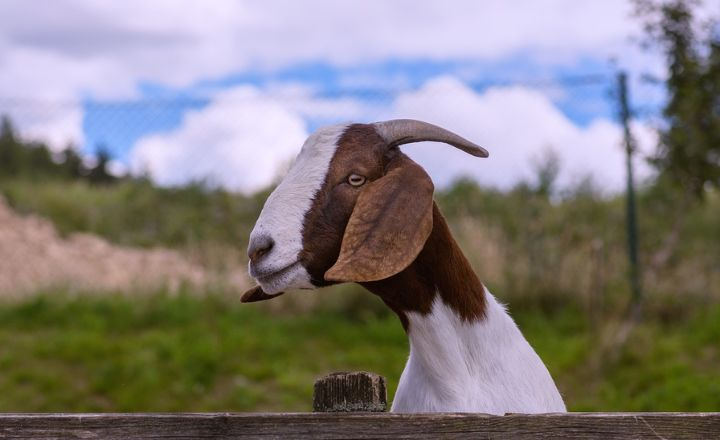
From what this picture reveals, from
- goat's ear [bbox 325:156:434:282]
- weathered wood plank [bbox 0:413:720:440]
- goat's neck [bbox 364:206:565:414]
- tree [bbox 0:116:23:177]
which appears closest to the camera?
weathered wood plank [bbox 0:413:720:440]

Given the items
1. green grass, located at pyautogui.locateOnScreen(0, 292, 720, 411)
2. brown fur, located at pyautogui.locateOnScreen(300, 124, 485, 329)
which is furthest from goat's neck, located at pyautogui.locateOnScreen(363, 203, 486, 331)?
green grass, located at pyautogui.locateOnScreen(0, 292, 720, 411)

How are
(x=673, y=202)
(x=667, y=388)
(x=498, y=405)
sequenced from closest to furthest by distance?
(x=498, y=405), (x=667, y=388), (x=673, y=202)

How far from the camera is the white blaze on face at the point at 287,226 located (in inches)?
82.2

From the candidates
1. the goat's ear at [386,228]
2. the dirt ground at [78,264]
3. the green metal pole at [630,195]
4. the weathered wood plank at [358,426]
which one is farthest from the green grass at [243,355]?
→ the weathered wood plank at [358,426]

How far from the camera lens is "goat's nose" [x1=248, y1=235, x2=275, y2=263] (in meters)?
2.07

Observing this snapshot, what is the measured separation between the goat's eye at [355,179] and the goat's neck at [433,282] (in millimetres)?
228

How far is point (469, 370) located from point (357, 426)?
719 millimetres

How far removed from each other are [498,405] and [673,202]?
24.6 feet

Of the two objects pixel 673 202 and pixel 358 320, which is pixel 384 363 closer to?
pixel 358 320

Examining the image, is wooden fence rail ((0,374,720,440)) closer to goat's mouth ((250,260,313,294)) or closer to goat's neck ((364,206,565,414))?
goat's mouth ((250,260,313,294))

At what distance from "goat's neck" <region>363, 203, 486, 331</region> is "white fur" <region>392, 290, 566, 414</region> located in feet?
0.07

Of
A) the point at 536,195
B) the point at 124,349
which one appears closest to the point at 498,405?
the point at 124,349

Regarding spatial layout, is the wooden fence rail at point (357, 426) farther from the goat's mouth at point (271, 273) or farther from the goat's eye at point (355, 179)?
the goat's eye at point (355, 179)

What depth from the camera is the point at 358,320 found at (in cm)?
764
